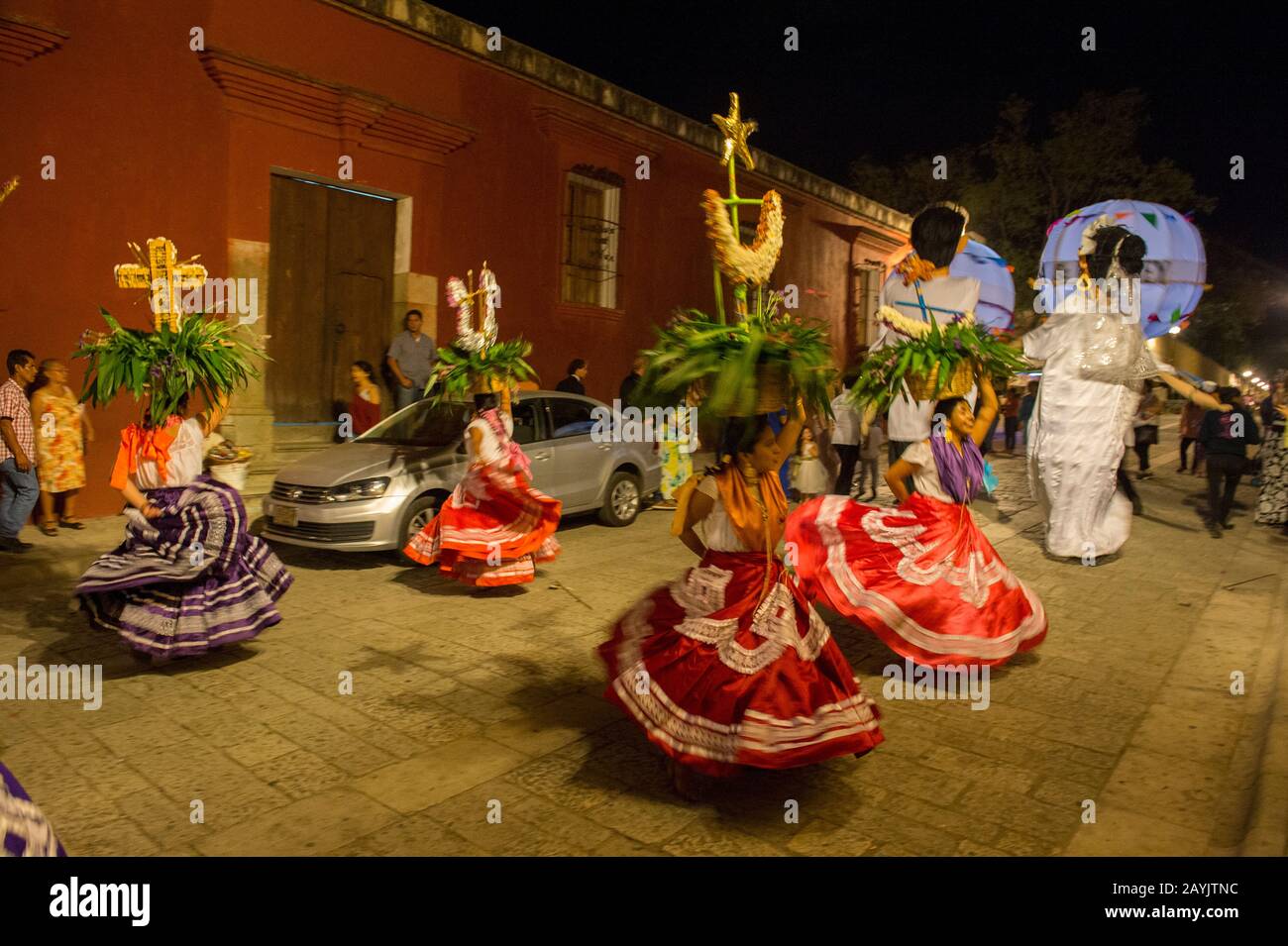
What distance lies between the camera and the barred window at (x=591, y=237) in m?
13.7

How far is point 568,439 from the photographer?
9297mm

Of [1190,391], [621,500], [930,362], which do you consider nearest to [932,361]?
[930,362]

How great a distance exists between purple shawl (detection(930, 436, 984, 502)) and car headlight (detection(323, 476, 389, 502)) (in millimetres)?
4585

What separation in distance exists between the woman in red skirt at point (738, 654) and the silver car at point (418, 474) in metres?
4.22

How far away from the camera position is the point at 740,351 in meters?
3.37

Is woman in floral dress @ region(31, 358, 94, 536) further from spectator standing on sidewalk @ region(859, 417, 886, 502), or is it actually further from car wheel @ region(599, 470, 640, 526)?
spectator standing on sidewalk @ region(859, 417, 886, 502)

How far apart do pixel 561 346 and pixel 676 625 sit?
10.2m

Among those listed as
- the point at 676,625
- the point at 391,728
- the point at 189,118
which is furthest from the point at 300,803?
the point at 189,118

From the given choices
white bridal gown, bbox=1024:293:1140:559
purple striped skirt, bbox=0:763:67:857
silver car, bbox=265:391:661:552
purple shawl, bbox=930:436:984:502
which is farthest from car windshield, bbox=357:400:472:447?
purple striped skirt, bbox=0:763:67:857

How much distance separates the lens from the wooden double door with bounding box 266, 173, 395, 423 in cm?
1023

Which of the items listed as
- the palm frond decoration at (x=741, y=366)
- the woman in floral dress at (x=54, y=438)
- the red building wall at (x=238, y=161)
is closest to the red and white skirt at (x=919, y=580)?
the red building wall at (x=238, y=161)

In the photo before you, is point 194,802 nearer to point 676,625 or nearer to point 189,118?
point 676,625

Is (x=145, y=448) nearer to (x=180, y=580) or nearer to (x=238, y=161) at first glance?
(x=180, y=580)

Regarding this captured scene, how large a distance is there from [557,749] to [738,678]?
1060 millimetres
